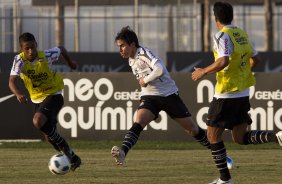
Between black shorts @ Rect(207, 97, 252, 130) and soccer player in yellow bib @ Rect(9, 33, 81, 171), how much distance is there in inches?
128

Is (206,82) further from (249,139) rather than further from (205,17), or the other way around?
(205,17)

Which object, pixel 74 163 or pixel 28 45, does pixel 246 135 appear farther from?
pixel 28 45

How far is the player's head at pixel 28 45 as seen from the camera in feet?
51.9

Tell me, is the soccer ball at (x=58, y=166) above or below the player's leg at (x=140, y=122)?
below

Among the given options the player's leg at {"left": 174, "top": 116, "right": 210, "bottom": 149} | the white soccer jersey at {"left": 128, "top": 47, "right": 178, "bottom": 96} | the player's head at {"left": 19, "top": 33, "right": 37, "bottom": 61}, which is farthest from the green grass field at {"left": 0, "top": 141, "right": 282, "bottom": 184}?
the player's head at {"left": 19, "top": 33, "right": 37, "bottom": 61}

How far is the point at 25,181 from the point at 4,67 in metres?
21.3

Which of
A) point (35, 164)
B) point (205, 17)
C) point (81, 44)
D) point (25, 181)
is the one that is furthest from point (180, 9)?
point (25, 181)

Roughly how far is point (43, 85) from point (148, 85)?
217 centimetres

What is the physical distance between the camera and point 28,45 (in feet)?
52.4

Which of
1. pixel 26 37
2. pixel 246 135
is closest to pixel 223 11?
pixel 246 135

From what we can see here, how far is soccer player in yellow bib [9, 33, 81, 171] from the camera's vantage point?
15984 millimetres

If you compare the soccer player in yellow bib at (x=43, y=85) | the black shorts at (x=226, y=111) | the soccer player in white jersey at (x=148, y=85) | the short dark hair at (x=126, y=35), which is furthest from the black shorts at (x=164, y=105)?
the soccer player in yellow bib at (x=43, y=85)

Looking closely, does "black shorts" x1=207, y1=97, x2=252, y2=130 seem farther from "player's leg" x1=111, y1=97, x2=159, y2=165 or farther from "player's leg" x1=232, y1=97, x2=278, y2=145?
"player's leg" x1=111, y1=97, x2=159, y2=165

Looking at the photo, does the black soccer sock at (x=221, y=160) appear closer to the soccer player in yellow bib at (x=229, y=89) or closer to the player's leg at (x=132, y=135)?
the soccer player in yellow bib at (x=229, y=89)
